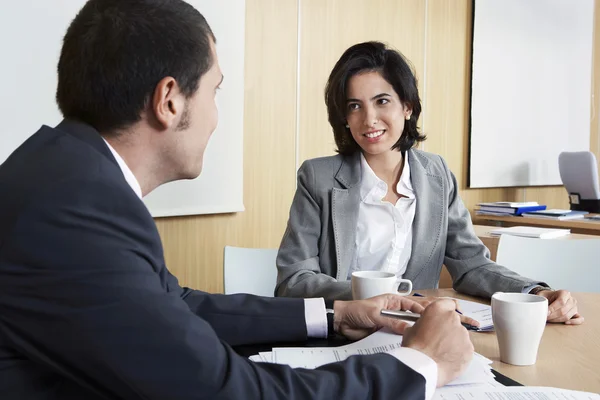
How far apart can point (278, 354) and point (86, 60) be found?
0.61 meters

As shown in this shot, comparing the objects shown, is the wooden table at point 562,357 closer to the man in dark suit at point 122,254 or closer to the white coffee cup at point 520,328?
the white coffee cup at point 520,328

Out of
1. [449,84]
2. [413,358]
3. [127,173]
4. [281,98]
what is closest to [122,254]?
[127,173]

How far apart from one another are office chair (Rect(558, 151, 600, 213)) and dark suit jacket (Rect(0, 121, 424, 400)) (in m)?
4.30

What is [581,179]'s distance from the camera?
4703mm

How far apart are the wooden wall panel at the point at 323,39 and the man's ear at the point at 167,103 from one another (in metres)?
2.74

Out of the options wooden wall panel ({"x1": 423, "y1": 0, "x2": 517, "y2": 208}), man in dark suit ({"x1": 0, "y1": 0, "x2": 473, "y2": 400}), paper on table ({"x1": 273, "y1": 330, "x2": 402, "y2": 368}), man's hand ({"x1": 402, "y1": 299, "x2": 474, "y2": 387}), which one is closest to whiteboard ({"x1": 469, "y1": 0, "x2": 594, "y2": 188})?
wooden wall panel ({"x1": 423, "y1": 0, "x2": 517, "y2": 208})

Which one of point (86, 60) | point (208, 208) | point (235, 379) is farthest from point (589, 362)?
point (208, 208)

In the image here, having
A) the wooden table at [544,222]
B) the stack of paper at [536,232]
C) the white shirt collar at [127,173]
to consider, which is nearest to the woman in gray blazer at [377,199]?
the white shirt collar at [127,173]

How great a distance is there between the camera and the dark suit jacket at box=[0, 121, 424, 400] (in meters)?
0.78

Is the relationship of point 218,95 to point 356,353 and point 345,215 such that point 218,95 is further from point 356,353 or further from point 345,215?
point 356,353

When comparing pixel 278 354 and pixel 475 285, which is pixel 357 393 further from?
pixel 475 285

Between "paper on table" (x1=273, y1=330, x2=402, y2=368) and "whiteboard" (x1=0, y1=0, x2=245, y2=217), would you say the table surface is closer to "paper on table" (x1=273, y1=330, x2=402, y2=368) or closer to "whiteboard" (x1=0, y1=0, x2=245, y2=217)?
"paper on table" (x1=273, y1=330, x2=402, y2=368)

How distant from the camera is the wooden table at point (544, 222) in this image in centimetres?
378

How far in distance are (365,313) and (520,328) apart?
0.32 m
